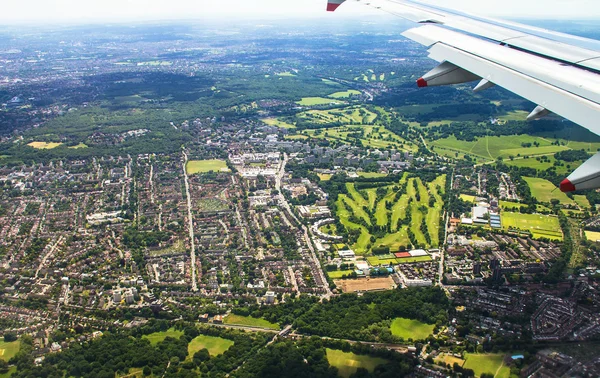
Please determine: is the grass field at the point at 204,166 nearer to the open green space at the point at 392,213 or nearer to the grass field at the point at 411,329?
the open green space at the point at 392,213

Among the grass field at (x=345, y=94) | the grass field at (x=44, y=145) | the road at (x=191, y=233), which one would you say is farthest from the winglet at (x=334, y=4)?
the grass field at (x=345, y=94)

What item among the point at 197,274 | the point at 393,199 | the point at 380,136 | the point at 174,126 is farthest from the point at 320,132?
the point at 197,274

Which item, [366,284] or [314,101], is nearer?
[366,284]

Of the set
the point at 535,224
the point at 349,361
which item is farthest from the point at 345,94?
the point at 349,361

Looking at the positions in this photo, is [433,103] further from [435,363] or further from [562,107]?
[562,107]

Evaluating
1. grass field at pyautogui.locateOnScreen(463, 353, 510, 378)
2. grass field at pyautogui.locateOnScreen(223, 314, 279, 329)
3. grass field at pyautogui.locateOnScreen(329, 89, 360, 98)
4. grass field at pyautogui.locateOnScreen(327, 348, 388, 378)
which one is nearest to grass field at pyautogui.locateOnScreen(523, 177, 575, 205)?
grass field at pyautogui.locateOnScreen(463, 353, 510, 378)

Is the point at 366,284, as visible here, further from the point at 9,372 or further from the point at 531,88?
the point at 531,88

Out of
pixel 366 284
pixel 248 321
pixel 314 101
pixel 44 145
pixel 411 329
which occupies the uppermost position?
pixel 314 101
